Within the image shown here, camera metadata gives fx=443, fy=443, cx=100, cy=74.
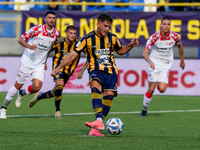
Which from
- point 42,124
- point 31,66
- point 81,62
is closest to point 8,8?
point 81,62

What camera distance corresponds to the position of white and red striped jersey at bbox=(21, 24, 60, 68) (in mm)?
Result: 9064

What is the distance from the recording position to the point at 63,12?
17.0 meters

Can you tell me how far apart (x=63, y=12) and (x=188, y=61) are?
5.09 m

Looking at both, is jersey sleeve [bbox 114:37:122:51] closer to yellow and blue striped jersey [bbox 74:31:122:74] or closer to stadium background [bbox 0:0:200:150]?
yellow and blue striped jersey [bbox 74:31:122:74]

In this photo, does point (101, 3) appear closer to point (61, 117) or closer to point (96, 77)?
point (61, 117)

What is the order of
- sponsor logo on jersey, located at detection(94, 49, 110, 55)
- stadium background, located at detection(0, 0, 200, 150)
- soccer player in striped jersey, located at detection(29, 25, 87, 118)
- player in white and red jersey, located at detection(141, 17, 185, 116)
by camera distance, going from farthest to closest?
1. player in white and red jersey, located at detection(141, 17, 185, 116)
2. soccer player in striped jersey, located at detection(29, 25, 87, 118)
3. sponsor logo on jersey, located at detection(94, 49, 110, 55)
4. stadium background, located at detection(0, 0, 200, 150)

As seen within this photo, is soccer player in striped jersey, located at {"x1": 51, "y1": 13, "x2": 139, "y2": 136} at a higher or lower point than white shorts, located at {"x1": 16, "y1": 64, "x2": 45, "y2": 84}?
higher

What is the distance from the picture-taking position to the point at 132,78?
52.8ft

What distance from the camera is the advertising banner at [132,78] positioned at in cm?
1594

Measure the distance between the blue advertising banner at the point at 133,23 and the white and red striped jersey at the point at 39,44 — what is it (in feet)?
25.9

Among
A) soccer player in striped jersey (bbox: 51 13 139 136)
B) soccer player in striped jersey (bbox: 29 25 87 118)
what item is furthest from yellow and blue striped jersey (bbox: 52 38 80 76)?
soccer player in striped jersey (bbox: 51 13 139 136)

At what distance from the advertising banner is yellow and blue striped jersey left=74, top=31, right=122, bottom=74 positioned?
8.98 m

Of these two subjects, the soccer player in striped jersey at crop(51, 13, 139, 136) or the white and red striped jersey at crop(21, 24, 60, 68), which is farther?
the white and red striped jersey at crop(21, 24, 60, 68)

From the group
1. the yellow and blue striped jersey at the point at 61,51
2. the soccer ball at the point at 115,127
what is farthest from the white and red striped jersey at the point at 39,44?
the soccer ball at the point at 115,127
